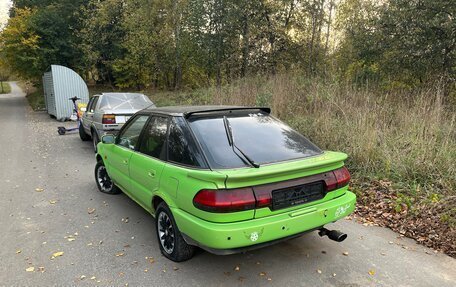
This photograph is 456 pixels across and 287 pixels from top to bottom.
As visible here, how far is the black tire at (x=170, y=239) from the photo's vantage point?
3.32m

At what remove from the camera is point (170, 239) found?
3518 mm

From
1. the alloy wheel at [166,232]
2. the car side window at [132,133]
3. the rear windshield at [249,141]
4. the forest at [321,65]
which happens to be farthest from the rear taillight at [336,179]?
the car side window at [132,133]

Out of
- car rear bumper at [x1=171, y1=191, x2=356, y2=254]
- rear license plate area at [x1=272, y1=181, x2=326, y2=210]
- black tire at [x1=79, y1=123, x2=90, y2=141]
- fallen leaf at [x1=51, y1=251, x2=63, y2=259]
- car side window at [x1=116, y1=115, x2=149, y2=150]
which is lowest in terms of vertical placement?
fallen leaf at [x1=51, y1=251, x2=63, y2=259]

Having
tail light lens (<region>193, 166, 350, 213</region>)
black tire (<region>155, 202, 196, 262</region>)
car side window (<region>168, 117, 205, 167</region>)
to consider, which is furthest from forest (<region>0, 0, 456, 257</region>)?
car side window (<region>168, 117, 205, 167</region>)

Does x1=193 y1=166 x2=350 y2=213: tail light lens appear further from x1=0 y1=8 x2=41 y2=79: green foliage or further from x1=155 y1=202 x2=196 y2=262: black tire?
x1=0 y1=8 x2=41 y2=79: green foliage

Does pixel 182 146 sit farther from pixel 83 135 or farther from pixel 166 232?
pixel 83 135

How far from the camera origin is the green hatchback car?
2777mm

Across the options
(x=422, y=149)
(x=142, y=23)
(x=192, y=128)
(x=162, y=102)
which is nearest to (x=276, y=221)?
(x=192, y=128)

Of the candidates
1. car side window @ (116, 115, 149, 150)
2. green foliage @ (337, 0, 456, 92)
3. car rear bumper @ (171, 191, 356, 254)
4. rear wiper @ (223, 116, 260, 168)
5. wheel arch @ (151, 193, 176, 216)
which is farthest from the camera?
green foliage @ (337, 0, 456, 92)

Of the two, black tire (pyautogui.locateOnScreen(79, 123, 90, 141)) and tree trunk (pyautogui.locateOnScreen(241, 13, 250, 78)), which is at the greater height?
tree trunk (pyautogui.locateOnScreen(241, 13, 250, 78))

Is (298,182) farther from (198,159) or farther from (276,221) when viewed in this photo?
(198,159)

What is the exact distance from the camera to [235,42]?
63.2 feet

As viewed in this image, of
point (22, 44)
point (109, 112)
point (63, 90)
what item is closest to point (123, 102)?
point (109, 112)

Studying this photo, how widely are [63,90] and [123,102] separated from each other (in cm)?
970
